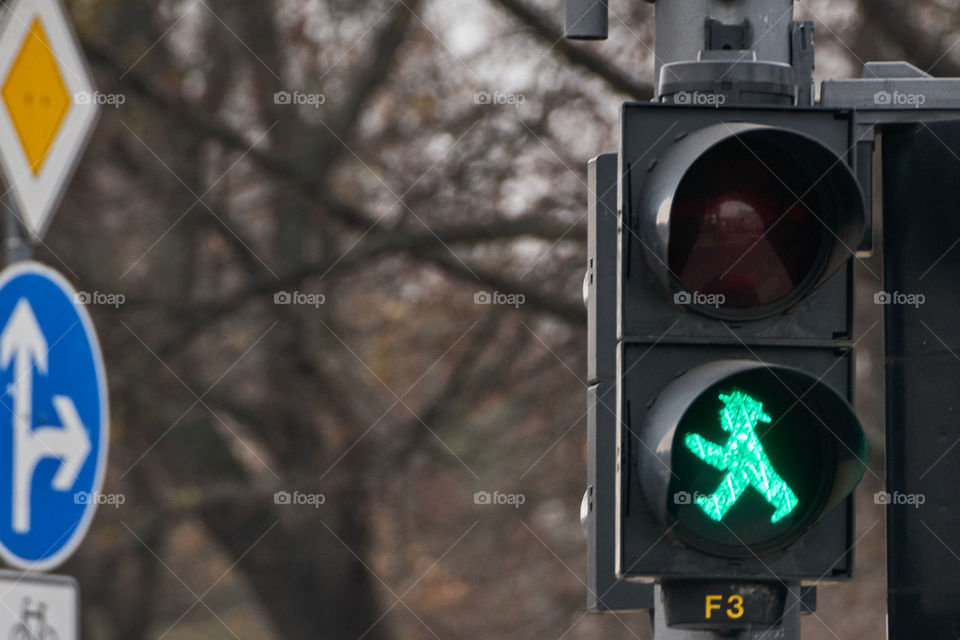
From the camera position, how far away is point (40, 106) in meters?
4.61

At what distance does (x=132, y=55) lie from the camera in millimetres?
10992

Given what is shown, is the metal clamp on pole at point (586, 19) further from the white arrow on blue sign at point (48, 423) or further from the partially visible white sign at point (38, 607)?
the partially visible white sign at point (38, 607)

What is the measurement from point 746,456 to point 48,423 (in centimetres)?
209

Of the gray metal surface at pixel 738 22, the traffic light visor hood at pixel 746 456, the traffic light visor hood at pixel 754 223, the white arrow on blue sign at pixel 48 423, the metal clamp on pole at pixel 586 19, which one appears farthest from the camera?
the white arrow on blue sign at pixel 48 423

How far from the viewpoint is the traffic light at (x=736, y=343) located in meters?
2.77

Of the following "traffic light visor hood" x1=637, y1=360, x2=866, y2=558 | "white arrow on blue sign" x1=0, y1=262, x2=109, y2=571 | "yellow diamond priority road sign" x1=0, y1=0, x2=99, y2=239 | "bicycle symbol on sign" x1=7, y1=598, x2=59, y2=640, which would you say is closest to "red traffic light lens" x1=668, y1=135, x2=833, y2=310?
"traffic light visor hood" x1=637, y1=360, x2=866, y2=558

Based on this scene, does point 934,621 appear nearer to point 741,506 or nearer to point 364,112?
point 741,506

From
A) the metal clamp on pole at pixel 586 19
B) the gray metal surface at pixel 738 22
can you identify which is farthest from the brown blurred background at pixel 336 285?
the gray metal surface at pixel 738 22

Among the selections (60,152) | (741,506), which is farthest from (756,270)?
(60,152)

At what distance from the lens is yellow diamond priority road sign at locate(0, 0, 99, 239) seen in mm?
4469

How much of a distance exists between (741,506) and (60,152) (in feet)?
8.08

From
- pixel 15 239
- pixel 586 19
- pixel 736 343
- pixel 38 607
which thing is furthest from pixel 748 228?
pixel 15 239

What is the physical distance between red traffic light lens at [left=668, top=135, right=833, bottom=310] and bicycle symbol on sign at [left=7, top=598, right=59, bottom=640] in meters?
1.95

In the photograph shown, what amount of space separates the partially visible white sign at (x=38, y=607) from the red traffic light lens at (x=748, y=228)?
6.15 ft
